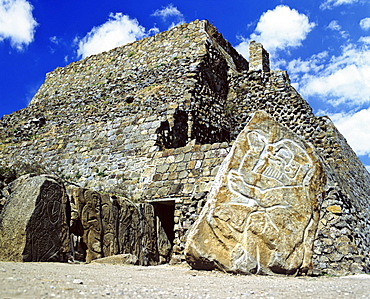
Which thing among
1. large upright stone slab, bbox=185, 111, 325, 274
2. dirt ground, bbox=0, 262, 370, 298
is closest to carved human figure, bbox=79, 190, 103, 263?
large upright stone slab, bbox=185, 111, 325, 274

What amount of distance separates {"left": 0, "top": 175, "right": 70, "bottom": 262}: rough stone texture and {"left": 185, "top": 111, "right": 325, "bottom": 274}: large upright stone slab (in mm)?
1906

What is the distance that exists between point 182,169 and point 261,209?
13.1ft

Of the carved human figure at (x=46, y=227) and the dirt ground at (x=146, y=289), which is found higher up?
the carved human figure at (x=46, y=227)

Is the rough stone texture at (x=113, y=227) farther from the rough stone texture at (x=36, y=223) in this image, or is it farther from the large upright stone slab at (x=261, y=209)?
the large upright stone slab at (x=261, y=209)

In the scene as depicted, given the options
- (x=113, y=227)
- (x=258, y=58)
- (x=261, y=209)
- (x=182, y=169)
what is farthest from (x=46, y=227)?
(x=258, y=58)

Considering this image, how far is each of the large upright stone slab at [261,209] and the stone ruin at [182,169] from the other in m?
0.01

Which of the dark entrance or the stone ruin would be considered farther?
the dark entrance

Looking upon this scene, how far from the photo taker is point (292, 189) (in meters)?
5.21

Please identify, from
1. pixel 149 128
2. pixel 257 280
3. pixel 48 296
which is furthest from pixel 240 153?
pixel 149 128

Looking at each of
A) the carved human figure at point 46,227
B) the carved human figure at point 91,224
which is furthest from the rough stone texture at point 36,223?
the carved human figure at point 91,224

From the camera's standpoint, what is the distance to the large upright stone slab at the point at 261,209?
15.9ft

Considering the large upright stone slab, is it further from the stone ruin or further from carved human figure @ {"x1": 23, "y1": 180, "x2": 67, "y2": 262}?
carved human figure @ {"x1": 23, "y1": 180, "x2": 67, "y2": 262}

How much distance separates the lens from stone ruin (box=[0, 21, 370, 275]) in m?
5.04

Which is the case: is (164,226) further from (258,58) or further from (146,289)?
(258,58)
